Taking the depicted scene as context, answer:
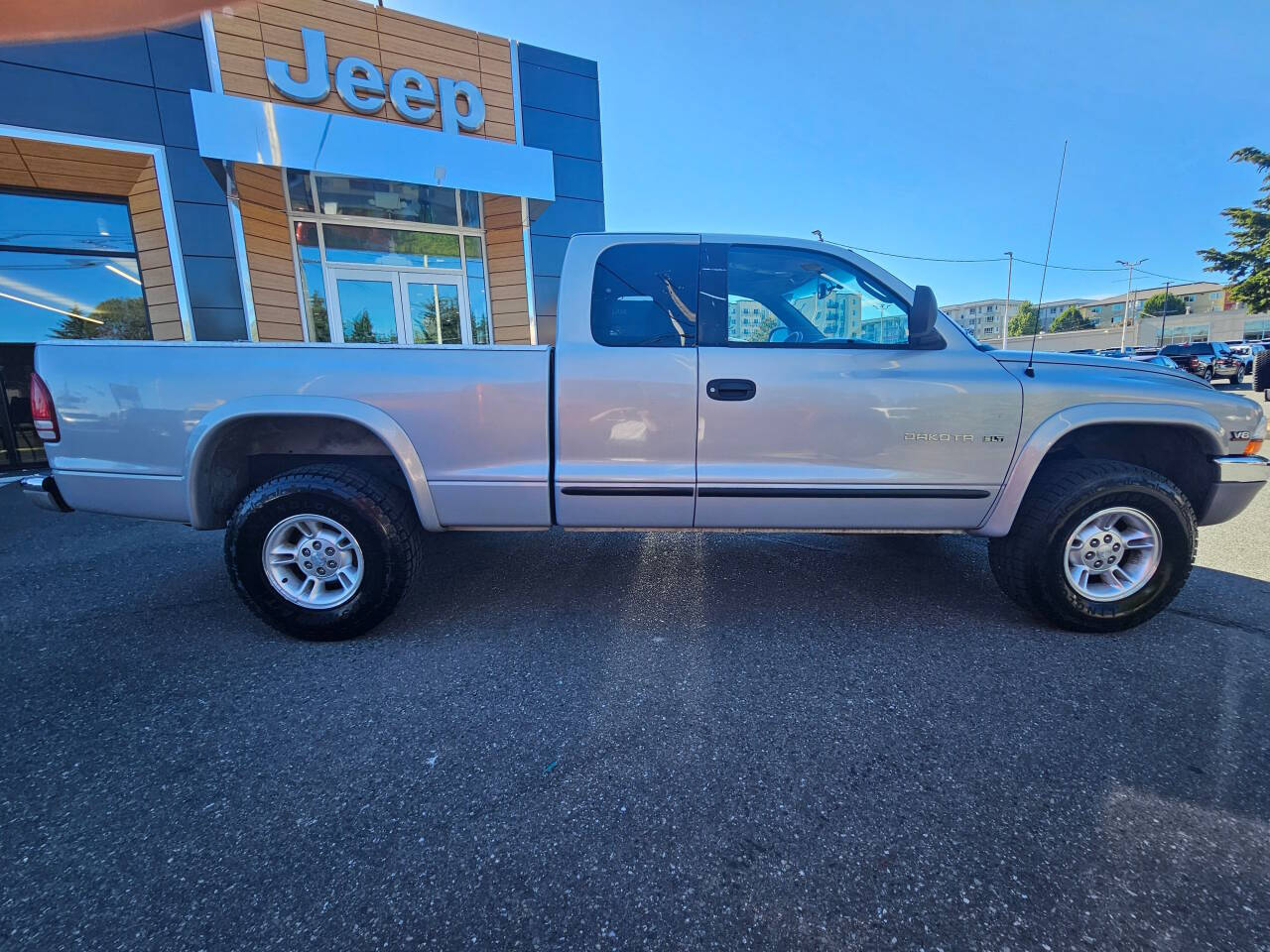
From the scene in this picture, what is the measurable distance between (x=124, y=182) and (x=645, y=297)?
9.20 m

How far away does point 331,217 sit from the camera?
8711 millimetres

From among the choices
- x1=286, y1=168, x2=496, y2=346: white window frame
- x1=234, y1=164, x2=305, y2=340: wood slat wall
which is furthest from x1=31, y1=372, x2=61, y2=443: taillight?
x1=234, y1=164, x2=305, y2=340: wood slat wall

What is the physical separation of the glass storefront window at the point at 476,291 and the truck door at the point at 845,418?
7.79 metres

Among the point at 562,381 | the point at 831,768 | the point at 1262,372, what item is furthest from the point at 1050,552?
the point at 1262,372

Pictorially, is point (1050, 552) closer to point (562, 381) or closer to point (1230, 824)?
point (1230, 824)

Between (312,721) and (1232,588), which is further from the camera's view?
(1232,588)

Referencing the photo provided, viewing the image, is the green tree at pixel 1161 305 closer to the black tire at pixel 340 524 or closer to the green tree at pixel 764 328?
the green tree at pixel 764 328

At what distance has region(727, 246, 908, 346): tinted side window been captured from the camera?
2.82 meters

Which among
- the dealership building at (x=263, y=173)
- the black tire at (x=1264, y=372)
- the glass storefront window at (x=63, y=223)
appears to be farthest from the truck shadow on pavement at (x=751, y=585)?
the black tire at (x=1264, y=372)

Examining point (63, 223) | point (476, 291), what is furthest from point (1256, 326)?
point (63, 223)

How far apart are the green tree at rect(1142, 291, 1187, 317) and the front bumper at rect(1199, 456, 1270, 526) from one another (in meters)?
100

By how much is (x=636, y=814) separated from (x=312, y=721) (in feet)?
4.42

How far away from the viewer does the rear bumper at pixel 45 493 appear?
2828 millimetres

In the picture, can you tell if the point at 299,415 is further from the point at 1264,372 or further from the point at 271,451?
the point at 1264,372
